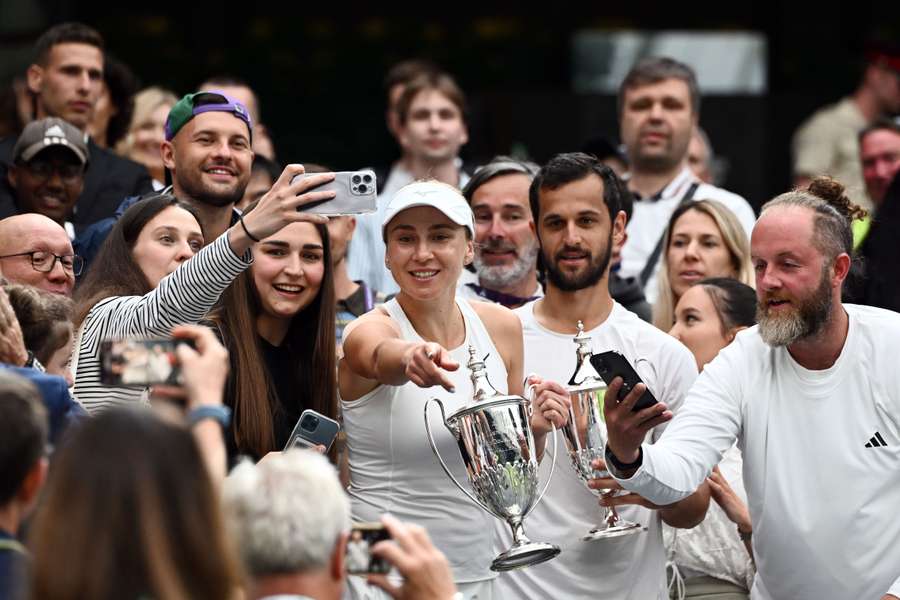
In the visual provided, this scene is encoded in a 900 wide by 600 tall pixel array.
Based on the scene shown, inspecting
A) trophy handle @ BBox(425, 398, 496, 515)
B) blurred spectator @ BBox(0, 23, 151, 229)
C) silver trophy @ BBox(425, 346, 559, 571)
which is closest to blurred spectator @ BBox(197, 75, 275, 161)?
blurred spectator @ BBox(0, 23, 151, 229)

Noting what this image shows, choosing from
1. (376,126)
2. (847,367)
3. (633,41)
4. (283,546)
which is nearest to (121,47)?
(376,126)

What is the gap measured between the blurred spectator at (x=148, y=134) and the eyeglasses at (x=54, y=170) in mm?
1626

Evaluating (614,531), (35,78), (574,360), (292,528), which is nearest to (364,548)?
(292,528)

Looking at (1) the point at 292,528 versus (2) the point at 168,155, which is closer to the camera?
(1) the point at 292,528

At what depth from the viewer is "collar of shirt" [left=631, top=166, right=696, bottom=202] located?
7.64 metres

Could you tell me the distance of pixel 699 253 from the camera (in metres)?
6.62

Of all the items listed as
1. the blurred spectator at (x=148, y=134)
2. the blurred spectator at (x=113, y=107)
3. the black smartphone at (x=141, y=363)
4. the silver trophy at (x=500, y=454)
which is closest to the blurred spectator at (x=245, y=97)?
the blurred spectator at (x=148, y=134)

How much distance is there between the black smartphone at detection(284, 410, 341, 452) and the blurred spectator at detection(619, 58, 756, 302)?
2767mm

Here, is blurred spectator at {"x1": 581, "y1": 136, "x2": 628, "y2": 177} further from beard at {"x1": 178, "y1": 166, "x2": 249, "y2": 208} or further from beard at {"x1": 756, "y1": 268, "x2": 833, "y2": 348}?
beard at {"x1": 756, "y1": 268, "x2": 833, "y2": 348}

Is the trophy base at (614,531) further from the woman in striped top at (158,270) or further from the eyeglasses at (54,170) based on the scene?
the eyeglasses at (54,170)

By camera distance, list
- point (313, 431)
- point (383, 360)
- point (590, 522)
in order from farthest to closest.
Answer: point (590, 522)
point (313, 431)
point (383, 360)

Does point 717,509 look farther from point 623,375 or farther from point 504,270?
A: point 623,375

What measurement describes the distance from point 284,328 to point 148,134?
2897mm

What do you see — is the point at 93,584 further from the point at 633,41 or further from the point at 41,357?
the point at 633,41
